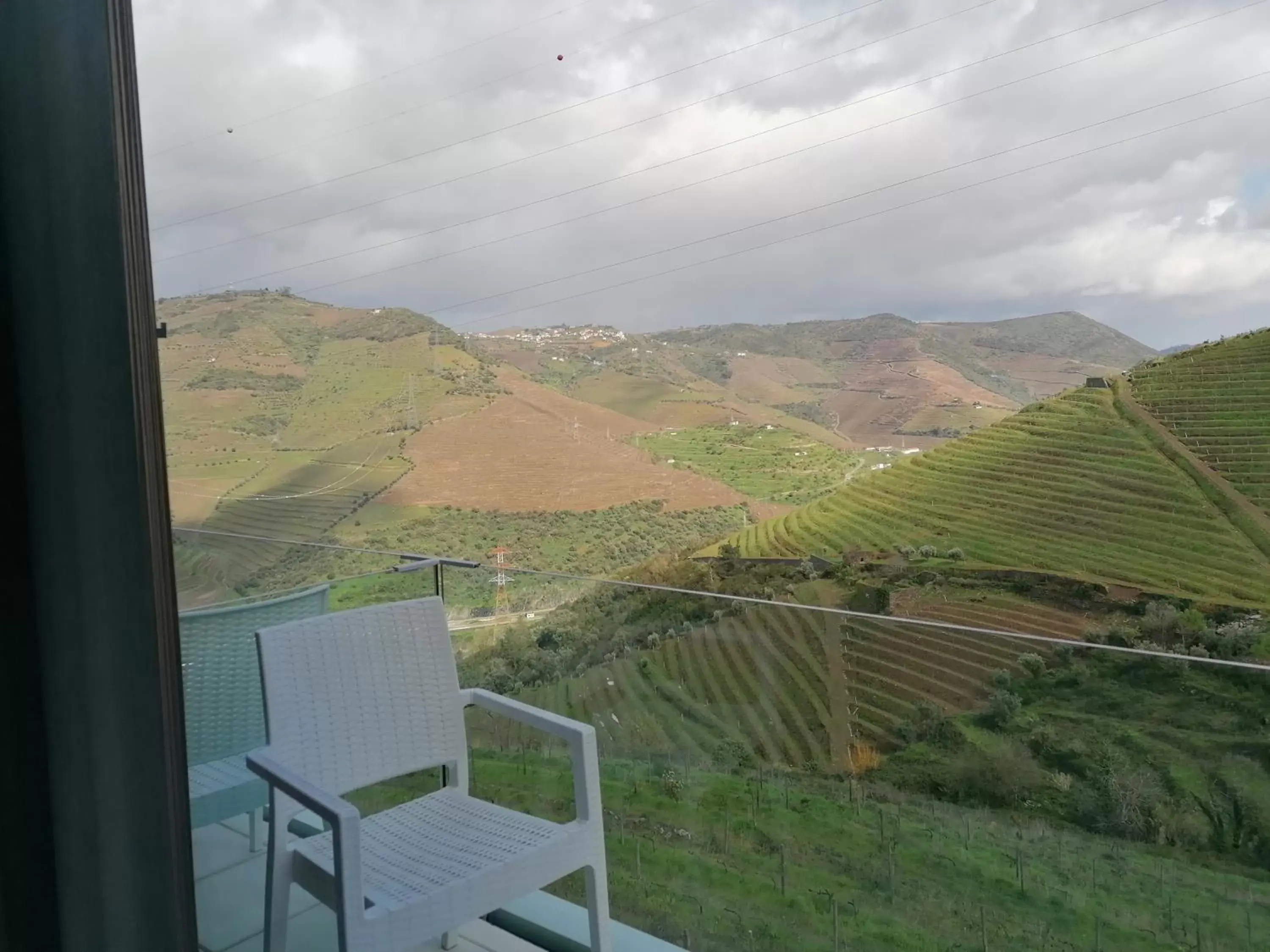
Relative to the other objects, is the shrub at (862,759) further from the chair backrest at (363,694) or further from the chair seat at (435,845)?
the chair backrest at (363,694)

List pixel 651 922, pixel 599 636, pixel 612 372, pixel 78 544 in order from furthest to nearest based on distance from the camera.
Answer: pixel 612 372 < pixel 599 636 < pixel 651 922 < pixel 78 544

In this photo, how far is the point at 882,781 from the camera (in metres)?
2.28

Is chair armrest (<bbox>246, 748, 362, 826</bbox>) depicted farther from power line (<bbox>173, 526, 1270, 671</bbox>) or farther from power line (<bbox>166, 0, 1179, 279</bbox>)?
power line (<bbox>166, 0, 1179, 279</bbox>)

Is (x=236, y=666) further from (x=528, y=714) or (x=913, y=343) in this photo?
(x=913, y=343)

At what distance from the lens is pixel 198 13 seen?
4.83ft

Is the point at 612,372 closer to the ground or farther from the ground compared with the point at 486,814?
farther from the ground

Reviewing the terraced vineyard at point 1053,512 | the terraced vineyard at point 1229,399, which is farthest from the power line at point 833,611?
the terraced vineyard at point 1229,399

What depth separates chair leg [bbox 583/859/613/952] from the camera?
6.02 ft

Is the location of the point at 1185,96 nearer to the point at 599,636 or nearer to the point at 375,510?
the point at 375,510

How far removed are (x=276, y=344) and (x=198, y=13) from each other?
504cm

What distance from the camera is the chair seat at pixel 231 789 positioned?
134cm

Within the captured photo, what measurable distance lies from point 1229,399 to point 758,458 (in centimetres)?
913

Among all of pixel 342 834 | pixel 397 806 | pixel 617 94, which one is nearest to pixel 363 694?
pixel 397 806

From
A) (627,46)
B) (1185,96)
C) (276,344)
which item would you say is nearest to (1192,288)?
(627,46)
